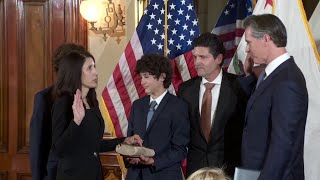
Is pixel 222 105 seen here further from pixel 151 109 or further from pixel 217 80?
pixel 151 109

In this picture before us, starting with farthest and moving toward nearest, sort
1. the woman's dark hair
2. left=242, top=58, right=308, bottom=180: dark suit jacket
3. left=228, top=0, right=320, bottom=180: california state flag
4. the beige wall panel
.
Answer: the beige wall panel, left=228, top=0, right=320, bottom=180: california state flag, the woman's dark hair, left=242, top=58, right=308, bottom=180: dark suit jacket

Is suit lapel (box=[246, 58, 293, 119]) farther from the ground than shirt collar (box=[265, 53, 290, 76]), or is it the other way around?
shirt collar (box=[265, 53, 290, 76])

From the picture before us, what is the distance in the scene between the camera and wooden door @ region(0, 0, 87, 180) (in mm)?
4977

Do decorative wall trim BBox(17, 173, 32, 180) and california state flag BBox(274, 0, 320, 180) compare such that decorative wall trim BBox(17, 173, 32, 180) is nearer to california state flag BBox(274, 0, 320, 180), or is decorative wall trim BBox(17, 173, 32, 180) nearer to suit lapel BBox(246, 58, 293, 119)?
Answer: california state flag BBox(274, 0, 320, 180)

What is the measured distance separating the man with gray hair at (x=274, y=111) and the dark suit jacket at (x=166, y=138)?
0.64 meters

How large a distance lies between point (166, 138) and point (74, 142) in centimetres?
62

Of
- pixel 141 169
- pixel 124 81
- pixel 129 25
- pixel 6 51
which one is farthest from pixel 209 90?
pixel 6 51

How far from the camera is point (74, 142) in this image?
2.91 meters

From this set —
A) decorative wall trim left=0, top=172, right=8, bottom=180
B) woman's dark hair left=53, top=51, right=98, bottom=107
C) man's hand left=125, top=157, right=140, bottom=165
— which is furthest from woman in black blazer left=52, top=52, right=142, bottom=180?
decorative wall trim left=0, top=172, right=8, bottom=180

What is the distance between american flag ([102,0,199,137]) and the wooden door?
1.00 metres

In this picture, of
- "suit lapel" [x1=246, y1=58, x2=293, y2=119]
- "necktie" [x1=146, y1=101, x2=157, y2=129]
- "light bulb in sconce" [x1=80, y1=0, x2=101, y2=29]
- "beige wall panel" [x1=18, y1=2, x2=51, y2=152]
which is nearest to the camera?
"suit lapel" [x1=246, y1=58, x2=293, y2=119]

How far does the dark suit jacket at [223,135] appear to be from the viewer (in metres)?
3.26

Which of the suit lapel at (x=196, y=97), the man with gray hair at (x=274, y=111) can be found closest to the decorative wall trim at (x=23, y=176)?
the suit lapel at (x=196, y=97)

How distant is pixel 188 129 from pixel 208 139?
14cm
